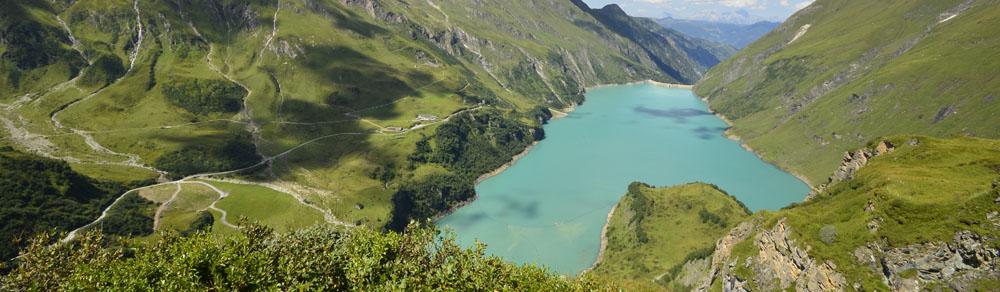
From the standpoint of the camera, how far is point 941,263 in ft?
145

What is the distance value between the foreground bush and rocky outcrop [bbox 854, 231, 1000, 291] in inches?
1384

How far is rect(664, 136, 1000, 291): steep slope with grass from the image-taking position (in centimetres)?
4388

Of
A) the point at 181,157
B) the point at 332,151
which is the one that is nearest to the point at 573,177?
the point at 332,151

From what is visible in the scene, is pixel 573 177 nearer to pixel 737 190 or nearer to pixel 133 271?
pixel 737 190

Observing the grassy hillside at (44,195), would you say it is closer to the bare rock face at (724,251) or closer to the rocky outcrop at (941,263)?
the bare rock face at (724,251)

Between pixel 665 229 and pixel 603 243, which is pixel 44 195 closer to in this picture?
pixel 603 243

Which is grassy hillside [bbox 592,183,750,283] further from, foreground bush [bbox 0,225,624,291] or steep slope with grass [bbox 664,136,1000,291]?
foreground bush [bbox 0,225,624,291]

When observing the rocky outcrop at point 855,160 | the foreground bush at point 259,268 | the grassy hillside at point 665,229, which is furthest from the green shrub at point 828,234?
the foreground bush at point 259,268

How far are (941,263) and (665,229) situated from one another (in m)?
69.3

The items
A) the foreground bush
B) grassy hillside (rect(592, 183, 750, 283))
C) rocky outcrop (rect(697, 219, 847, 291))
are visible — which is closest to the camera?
the foreground bush

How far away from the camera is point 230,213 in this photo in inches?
5162

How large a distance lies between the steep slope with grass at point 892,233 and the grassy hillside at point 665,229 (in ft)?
87.2

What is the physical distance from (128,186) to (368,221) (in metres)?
73.3

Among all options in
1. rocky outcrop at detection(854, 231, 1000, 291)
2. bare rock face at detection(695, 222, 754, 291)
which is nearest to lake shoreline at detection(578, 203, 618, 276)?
bare rock face at detection(695, 222, 754, 291)
